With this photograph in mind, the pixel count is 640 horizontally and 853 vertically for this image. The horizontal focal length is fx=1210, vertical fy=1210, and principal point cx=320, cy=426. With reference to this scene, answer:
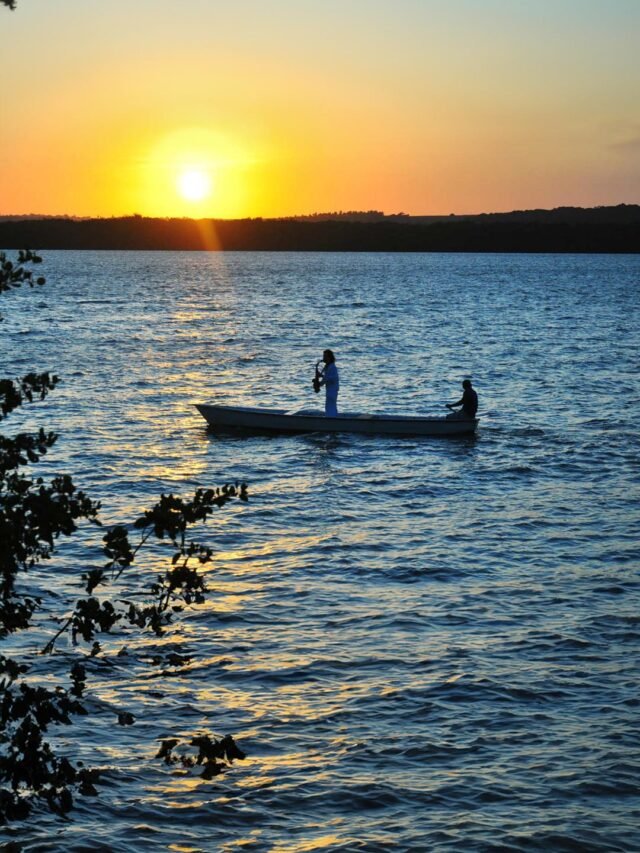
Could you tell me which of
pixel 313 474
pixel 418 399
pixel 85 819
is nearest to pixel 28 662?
pixel 85 819

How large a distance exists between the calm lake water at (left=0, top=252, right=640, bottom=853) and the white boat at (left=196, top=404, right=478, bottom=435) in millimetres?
382

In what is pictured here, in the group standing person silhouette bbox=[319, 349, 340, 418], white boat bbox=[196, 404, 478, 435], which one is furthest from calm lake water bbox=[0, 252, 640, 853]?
standing person silhouette bbox=[319, 349, 340, 418]

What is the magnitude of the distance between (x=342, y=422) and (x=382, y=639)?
52.5 ft

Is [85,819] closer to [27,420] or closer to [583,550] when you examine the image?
[583,550]

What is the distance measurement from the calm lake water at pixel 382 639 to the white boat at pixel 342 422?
38 cm

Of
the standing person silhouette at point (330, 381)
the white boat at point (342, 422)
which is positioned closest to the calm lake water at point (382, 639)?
the white boat at point (342, 422)

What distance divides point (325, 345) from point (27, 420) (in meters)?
33.7

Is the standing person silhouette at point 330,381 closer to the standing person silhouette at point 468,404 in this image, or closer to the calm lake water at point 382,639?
the calm lake water at point 382,639

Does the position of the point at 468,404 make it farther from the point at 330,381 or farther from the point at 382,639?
the point at 382,639

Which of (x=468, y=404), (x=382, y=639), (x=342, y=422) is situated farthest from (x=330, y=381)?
(x=382, y=639)

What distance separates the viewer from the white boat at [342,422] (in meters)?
30.7

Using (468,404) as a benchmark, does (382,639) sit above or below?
below

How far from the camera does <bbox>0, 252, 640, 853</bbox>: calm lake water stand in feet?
35.1

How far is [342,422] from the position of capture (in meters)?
30.8
